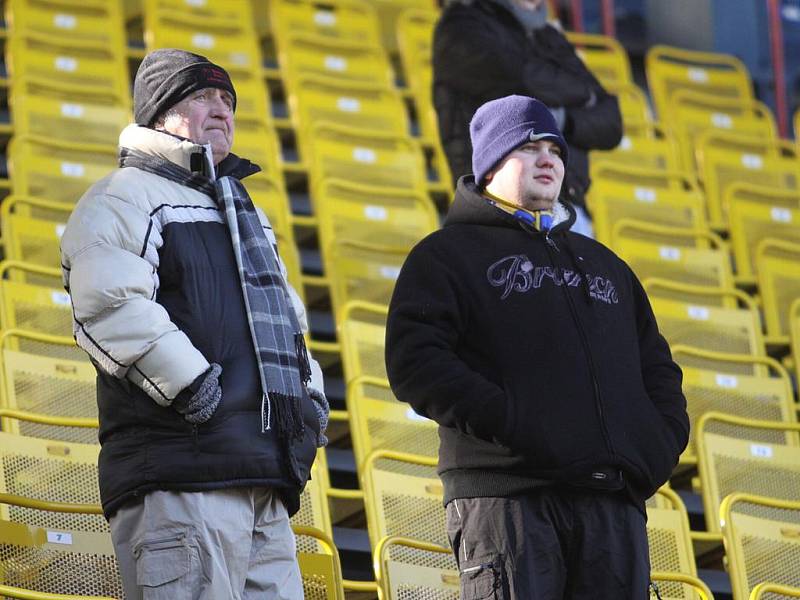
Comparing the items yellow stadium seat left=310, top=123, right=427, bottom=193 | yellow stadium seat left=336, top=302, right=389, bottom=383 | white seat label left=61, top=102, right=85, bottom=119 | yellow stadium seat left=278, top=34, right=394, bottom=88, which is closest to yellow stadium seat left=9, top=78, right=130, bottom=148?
white seat label left=61, top=102, right=85, bottom=119

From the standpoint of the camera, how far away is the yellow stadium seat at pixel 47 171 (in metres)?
6.08

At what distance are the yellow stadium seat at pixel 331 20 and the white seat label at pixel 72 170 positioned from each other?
2.53 metres

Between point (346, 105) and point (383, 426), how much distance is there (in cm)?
309

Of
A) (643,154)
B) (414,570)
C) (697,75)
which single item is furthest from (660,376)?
(697,75)

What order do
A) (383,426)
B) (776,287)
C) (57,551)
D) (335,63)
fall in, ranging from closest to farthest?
(57,551) < (383,426) < (776,287) < (335,63)

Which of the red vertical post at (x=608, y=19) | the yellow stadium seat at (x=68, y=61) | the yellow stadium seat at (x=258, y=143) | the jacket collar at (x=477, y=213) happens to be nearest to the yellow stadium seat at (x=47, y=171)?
the yellow stadium seat at (x=258, y=143)

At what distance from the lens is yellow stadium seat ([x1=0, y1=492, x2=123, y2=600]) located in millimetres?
3691

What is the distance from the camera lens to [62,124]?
266 inches

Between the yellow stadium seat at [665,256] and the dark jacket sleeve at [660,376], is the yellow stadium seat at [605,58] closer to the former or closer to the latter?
the yellow stadium seat at [665,256]

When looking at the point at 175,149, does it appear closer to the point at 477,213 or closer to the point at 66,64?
the point at 477,213

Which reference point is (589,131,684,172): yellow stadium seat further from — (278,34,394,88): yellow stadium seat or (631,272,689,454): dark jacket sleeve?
(631,272,689,454): dark jacket sleeve

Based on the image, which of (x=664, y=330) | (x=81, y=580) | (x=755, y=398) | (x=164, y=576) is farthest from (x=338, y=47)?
(x=164, y=576)

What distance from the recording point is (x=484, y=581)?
10.5 ft

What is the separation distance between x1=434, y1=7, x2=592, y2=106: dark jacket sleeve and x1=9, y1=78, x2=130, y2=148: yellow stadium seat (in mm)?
Result: 1996
